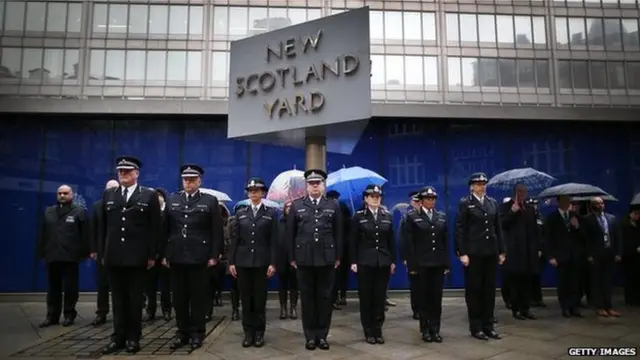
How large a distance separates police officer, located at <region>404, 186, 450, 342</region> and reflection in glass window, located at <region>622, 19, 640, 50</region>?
10380 mm

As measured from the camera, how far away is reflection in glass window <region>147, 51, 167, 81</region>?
1154 cm

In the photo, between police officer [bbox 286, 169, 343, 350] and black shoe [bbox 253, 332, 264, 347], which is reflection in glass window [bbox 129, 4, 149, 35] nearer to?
police officer [bbox 286, 169, 343, 350]

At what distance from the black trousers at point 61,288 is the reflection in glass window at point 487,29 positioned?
37.6ft

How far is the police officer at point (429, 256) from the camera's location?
18.4 feet

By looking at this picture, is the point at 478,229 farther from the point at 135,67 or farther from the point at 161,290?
the point at 135,67

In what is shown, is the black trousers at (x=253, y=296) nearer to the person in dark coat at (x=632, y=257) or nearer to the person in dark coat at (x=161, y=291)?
the person in dark coat at (x=161, y=291)

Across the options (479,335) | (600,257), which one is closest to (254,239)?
(479,335)

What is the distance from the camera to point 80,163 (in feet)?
33.4

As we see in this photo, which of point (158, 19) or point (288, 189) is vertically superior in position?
point (158, 19)

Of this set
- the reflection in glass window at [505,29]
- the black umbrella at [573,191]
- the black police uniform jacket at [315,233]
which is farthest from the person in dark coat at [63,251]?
the reflection in glass window at [505,29]

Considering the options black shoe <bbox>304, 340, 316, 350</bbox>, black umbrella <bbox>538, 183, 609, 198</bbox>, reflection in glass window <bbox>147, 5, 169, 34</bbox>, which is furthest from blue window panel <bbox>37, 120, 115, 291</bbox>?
black umbrella <bbox>538, 183, 609, 198</bbox>

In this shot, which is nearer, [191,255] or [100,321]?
[191,255]

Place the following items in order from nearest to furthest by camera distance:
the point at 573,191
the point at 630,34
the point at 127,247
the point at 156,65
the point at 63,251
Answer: the point at 127,247 → the point at 63,251 → the point at 573,191 → the point at 156,65 → the point at 630,34

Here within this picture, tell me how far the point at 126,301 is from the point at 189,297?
70 cm
